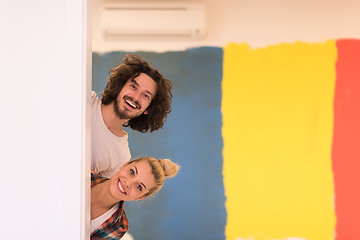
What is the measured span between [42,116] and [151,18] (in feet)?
5.68

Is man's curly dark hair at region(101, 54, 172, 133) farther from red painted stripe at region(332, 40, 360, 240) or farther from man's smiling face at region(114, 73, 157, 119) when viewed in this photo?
red painted stripe at region(332, 40, 360, 240)

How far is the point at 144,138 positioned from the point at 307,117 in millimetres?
1249

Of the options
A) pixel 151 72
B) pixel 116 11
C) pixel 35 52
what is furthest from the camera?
pixel 116 11

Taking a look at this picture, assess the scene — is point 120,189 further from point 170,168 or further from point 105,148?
point 170,168

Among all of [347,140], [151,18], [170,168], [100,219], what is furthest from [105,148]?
[347,140]

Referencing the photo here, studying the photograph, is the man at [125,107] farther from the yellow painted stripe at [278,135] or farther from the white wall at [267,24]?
the yellow painted stripe at [278,135]

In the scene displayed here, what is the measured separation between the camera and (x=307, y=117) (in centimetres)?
301

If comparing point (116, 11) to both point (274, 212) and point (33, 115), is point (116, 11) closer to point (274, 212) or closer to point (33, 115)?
point (33, 115)

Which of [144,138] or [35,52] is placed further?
[144,138]

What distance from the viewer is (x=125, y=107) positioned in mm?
2512

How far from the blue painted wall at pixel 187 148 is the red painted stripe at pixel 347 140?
2.89 feet

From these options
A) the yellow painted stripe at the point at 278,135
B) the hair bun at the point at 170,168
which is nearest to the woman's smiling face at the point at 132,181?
the hair bun at the point at 170,168

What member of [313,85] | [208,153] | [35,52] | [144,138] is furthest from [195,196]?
[35,52]

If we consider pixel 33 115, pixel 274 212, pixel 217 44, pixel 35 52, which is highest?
pixel 217 44
